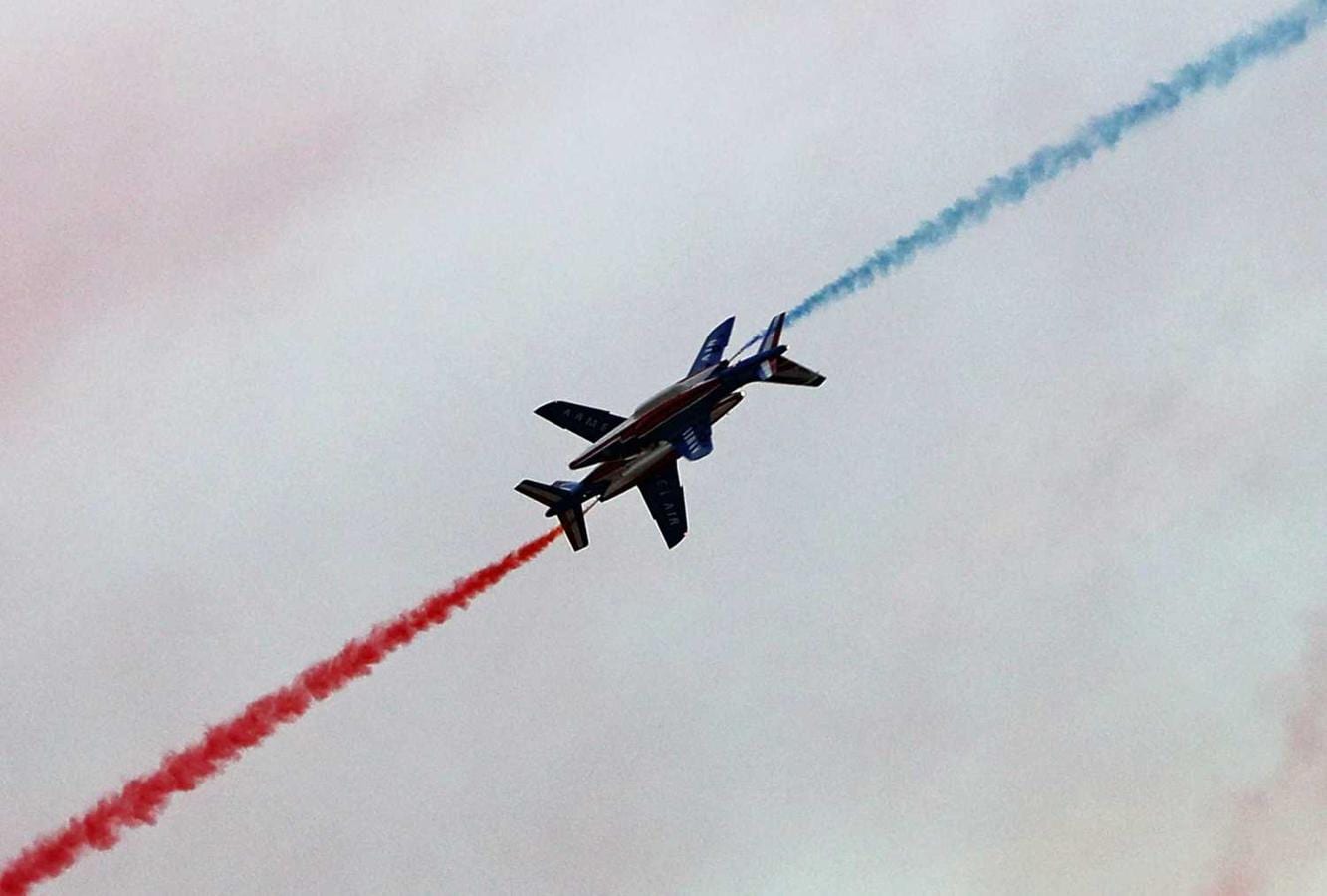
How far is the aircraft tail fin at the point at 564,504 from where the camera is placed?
7375 cm

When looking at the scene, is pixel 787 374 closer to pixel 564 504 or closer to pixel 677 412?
pixel 677 412

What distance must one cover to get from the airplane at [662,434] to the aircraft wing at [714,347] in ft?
0.15

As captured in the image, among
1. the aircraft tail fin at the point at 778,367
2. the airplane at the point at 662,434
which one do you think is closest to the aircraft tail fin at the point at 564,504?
the airplane at the point at 662,434

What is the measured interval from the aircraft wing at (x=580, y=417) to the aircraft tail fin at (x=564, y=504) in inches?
104

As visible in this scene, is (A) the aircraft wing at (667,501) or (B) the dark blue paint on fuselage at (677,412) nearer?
(B) the dark blue paint on fuselage at (677,412)

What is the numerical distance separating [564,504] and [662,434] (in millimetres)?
5558

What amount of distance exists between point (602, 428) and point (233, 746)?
21540 millimetres

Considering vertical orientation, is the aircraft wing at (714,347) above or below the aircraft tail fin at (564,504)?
above

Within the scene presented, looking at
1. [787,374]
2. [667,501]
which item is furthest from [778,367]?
[667,501]

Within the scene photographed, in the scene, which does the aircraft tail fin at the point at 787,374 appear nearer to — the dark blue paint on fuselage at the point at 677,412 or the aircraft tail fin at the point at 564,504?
the dark blue paint on fuselage at the point at 677,412

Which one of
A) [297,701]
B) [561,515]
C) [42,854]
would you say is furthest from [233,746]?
[561,515]

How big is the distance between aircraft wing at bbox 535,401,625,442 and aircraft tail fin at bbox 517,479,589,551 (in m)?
2.65

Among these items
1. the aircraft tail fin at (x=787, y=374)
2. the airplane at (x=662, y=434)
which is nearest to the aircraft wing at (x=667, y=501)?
the airplane at (x=662, y=434)

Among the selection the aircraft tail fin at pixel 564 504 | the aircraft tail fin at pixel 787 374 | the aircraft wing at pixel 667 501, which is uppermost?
the aircraft tail fin at pixel 787 374
